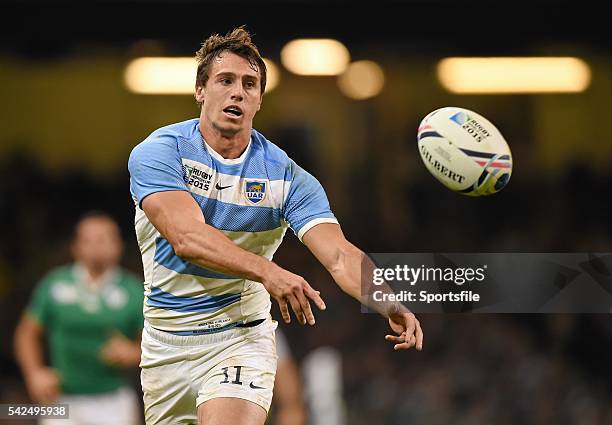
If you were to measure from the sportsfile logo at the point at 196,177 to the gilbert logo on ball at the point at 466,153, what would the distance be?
1109 millimetres

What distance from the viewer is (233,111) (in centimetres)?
449

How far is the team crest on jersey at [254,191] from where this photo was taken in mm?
4414

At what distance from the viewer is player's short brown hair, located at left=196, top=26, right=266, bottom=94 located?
4.56 metres

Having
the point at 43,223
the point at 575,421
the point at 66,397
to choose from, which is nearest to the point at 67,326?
the point at 66,397

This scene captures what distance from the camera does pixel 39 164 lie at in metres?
10.4

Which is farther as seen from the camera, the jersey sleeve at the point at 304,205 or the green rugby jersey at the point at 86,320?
the green rugby jersey at the point at 86,320

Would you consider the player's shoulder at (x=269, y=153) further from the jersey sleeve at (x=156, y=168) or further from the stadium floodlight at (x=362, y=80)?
the stadium floodlight at (x=362, y=80)

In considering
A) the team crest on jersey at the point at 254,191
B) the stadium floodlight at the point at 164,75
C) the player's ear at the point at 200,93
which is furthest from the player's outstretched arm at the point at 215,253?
the stadium floodlight at the point at 164,75

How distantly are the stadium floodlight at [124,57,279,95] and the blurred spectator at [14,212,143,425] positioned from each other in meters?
2.03

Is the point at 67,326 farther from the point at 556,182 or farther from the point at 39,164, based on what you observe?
the point at 556,182

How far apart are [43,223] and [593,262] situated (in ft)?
19.9

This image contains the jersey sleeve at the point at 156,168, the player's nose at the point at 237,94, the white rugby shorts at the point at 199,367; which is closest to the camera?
the jersey sleeve at the point at 156,168

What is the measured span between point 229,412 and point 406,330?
710mm

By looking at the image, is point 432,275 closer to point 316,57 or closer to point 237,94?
point 237,94
